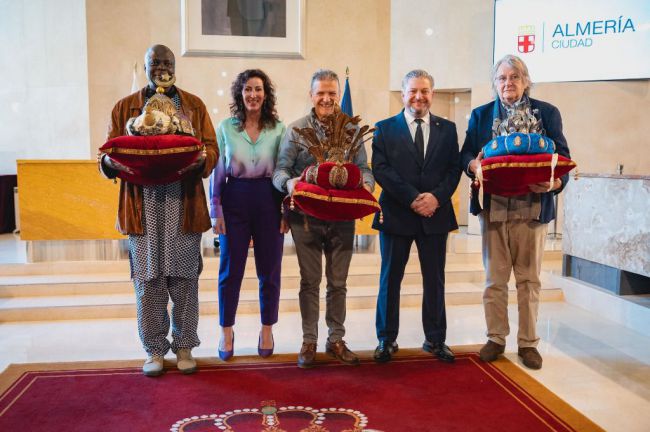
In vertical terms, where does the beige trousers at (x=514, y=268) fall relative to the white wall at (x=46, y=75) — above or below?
below

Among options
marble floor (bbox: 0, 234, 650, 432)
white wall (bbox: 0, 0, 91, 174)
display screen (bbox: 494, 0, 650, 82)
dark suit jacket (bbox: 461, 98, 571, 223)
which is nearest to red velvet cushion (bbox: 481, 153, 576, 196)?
dark suit jacket (bbox: 461, 98, 571, 223)

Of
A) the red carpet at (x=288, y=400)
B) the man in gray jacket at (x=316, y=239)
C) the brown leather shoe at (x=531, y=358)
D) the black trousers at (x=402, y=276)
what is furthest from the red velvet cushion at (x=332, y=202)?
the brown leather shoe at (x=531, y=358)

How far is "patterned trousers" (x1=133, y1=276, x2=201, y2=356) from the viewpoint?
10.9 feet

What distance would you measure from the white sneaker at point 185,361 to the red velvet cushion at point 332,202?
1050mm

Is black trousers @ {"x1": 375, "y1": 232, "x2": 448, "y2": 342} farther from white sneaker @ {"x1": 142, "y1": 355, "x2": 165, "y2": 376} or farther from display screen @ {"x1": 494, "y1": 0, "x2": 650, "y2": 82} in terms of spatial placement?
display screen @ {"x1": 494, "y1": 0, "x2": 650, "y2": 82}

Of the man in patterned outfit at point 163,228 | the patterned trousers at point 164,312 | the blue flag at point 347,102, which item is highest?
the blue flag at point 347,102

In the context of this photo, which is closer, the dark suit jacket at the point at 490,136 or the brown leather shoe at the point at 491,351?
the dark suit jacket at the point at 490,136

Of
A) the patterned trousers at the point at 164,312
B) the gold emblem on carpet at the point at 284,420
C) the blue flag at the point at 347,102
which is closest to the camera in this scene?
the gold emblem on carpet at the point at 284,420

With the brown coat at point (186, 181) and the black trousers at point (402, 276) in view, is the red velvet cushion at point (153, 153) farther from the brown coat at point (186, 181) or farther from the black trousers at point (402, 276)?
the black trousers at point (402, 276)

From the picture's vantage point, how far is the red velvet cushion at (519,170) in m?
3.20

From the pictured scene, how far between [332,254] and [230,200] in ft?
2.14

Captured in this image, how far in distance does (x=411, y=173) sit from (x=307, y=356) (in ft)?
3.91

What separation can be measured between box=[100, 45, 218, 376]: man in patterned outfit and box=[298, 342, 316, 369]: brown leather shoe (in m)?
0.60

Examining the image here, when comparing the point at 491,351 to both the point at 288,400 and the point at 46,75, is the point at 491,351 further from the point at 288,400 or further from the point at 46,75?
the point at 46,75
